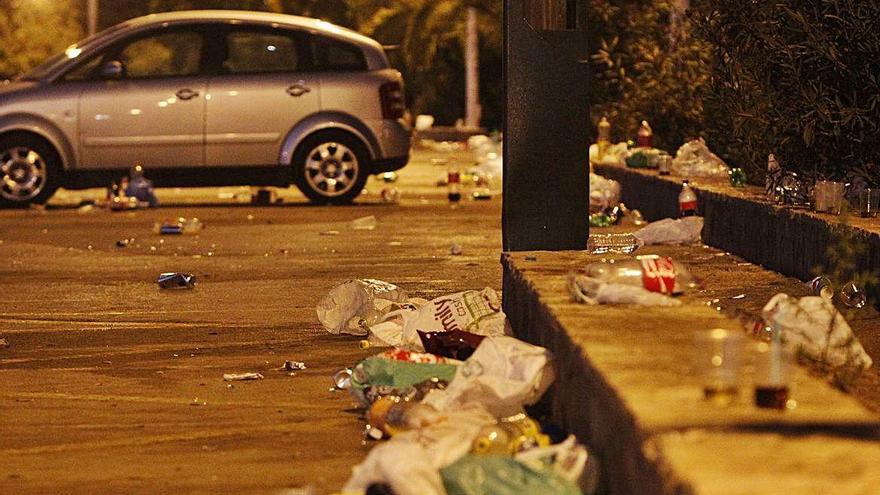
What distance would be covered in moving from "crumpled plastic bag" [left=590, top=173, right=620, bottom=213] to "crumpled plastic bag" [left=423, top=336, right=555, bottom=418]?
8.70 m

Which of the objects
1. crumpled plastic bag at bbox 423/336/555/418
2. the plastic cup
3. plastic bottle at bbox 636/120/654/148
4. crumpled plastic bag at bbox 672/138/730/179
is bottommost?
plastic bottle at bbox 636/120/654/148

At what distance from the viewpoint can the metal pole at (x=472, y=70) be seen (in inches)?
1390

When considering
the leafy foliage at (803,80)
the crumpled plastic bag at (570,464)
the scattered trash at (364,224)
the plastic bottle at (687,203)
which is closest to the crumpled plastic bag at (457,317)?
the leafy foliage at (803,80)

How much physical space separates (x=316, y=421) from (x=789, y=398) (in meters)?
2.76

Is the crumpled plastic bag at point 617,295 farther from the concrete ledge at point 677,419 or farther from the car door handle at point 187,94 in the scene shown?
the car door handle at point 187,94

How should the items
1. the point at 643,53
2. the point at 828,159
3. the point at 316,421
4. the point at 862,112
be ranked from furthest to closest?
the point at 643,53 → the point at 828,159 → the point at 862,112 → the point at 316,421

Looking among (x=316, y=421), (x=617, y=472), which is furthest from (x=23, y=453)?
(x=617, y=472)

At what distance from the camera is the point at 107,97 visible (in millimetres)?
18359

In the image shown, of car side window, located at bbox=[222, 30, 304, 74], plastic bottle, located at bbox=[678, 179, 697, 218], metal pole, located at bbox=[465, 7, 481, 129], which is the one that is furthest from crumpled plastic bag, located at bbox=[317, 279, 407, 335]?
metal pole, located at bbox=[465, 7, 481, 129]

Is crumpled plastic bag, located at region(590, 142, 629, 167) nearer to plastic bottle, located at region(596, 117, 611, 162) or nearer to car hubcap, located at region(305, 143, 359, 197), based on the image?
plastic bottle, located at region(596, 117, 611, 162)

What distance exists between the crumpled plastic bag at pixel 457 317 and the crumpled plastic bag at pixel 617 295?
125 centimetres

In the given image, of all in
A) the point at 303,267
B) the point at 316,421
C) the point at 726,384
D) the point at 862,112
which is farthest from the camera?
the point at 303,267

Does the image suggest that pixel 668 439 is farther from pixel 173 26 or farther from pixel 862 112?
pixel 173 26

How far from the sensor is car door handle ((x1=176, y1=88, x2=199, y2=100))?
18391 millimetres
